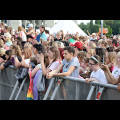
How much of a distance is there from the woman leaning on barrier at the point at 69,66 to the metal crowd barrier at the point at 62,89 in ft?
0.55

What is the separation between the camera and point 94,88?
4.86 meters

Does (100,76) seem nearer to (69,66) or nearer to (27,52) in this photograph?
(69,66)

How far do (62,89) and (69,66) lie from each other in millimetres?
549

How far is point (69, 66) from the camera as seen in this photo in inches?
237

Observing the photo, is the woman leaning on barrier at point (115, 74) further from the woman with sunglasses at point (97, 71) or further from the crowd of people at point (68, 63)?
the woman with sunglasses at point (97, 71)

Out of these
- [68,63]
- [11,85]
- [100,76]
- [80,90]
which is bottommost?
[11,85]

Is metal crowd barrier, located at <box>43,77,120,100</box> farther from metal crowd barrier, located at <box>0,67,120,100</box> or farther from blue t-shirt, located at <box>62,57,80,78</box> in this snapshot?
blue t-shirt, located at <box>62,57,80,78</box>

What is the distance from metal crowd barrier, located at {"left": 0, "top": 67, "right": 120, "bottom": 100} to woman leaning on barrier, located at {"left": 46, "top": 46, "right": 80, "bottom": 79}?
17cm

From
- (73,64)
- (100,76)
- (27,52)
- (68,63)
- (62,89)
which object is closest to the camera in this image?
(100,76)

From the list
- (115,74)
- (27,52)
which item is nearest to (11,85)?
(27,52)

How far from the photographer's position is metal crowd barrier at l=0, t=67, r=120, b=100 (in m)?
4.69
